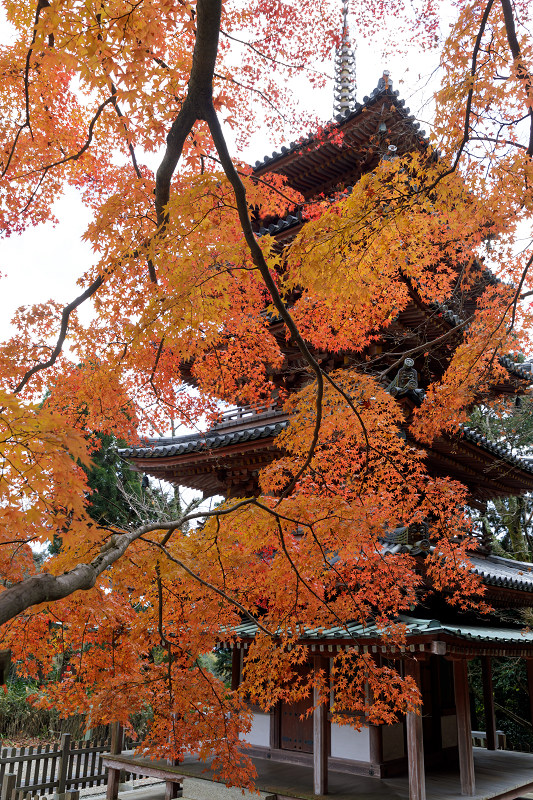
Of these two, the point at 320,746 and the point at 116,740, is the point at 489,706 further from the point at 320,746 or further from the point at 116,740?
the point at 116,740

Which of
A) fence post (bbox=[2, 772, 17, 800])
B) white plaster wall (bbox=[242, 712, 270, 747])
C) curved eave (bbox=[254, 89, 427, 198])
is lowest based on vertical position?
fence post (bbox=[2, 772, 17, 800])

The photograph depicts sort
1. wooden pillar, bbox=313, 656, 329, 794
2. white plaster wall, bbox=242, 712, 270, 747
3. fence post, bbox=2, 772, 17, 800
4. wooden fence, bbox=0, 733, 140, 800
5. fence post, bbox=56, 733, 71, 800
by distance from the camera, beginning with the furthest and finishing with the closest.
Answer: fence post, bbox=56, 733, 71, 800, white plaster wall, bbox=242, 712, 270, 747, wooden fence, bbox=0, 733, 140, 800, fence post, bbox=2, 772, 17, 800, wooden pillar, bbox=313, 656, 329, 794

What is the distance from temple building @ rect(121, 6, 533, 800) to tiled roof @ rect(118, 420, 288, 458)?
0.03 meters

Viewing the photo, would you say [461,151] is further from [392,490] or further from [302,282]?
[392,490]

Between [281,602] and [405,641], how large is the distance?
1719 millimetres

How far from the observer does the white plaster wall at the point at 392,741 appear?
30.2 ft

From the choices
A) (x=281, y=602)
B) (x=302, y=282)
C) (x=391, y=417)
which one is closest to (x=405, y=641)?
(x=281, y=602)

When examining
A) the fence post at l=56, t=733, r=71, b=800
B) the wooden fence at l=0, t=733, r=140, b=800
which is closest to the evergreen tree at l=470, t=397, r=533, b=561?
the wooden fence at l=0, t=733, r=140, b=800

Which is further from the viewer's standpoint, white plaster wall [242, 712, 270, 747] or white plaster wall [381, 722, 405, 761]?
white plaster wall [242, 712, 270, 747]

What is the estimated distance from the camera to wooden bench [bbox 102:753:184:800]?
10055 mm

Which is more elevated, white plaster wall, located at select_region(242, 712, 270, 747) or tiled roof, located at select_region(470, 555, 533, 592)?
tiled roof, located at select_region(470, 555, 533, 592)

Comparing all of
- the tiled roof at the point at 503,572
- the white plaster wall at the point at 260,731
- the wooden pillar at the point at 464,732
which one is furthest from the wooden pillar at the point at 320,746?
the tiled roof at the point at 503,572

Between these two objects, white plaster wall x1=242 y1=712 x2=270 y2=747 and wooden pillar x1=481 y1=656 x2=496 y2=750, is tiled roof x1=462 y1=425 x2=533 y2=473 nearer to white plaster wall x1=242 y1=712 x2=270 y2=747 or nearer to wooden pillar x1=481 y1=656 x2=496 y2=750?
wooden pillar x1=481 y1=656 x2=496 y2=750

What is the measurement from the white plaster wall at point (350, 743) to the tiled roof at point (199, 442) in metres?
5.01
